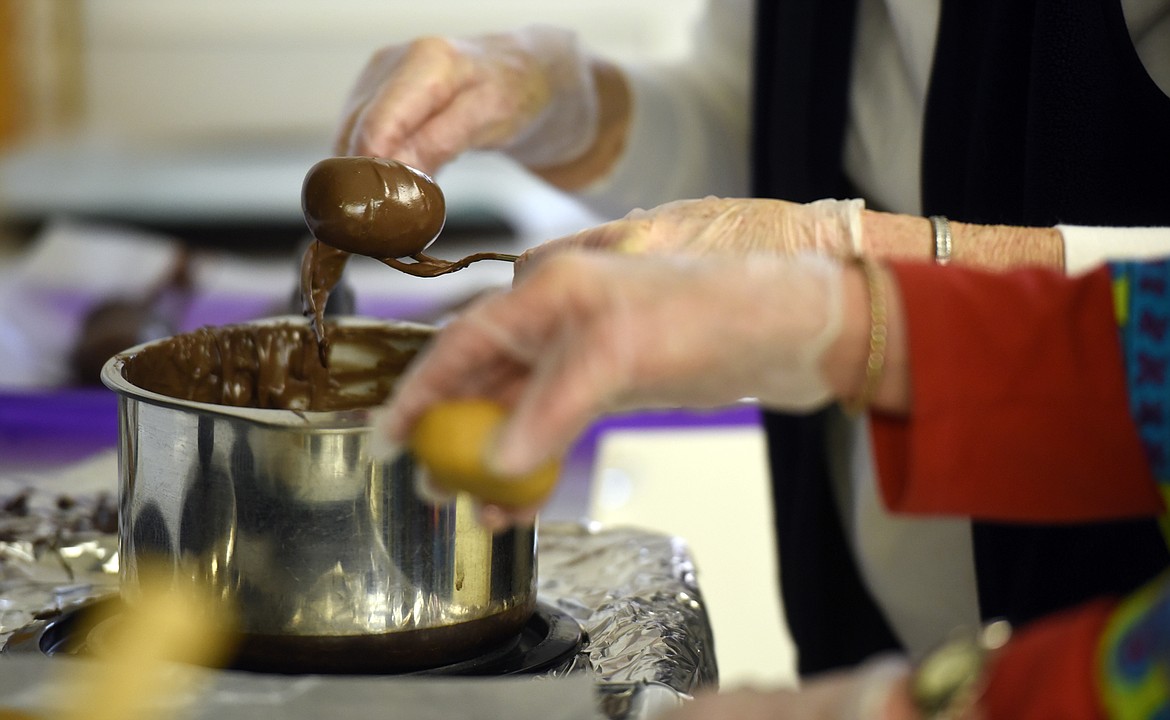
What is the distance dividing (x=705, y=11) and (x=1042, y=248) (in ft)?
2.91

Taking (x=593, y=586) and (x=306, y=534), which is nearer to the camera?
(x=306, y=534)

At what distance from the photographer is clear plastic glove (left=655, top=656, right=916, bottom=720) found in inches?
23.7

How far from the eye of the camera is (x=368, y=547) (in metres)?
0.87

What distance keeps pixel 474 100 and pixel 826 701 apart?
0.91 m

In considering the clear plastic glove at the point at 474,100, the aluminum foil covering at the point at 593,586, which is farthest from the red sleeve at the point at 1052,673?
the clear plastic glove at the point at 474,100

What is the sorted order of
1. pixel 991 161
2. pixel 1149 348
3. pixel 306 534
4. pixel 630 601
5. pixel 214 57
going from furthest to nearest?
pixel 214 57
pixel 991 161
pixel 630 601
pixel 306 534
pixel 1149 348

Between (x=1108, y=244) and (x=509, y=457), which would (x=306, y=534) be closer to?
(x=509, y=457)

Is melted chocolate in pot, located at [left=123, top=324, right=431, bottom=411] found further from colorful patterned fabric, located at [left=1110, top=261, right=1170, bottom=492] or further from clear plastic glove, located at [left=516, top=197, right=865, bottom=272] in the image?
colorful patterned fabric, located at [left=1110, top=261, right=1170, bottom=492]

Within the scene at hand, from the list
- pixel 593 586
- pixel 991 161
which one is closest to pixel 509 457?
pixel 593 586

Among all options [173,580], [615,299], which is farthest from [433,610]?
[615,299]

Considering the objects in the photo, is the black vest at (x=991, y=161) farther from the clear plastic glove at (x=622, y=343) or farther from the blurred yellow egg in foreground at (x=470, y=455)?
the blurred yellow egg in foreground at (x=470, y=455)

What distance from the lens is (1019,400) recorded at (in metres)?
0.71

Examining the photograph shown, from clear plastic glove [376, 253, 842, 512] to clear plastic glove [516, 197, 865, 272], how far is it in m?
0.20

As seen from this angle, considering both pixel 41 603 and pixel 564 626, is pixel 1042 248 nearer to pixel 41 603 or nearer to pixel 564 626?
pixel 564 626
